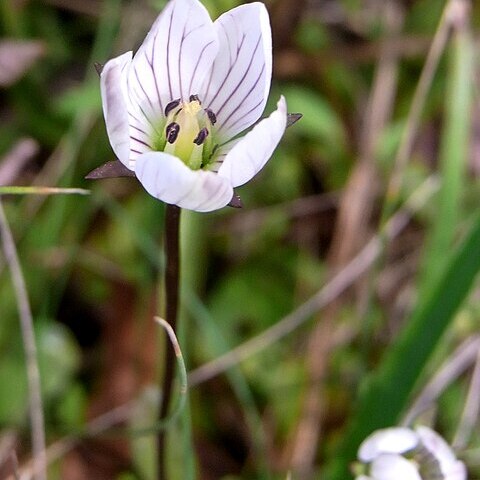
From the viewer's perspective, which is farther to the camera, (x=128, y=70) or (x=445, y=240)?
(x=445, y=240)

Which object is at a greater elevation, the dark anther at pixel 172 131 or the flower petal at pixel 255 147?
the dark anther at pixel 172 131

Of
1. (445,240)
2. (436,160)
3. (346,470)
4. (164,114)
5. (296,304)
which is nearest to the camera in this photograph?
(164,114)

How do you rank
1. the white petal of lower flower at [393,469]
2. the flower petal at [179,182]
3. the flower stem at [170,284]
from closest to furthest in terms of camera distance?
the flower petal at [179,182] < the flower stem at [170,284] < the white petal of lower flower at [393,469]

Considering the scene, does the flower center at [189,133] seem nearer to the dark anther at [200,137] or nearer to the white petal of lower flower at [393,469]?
the dark anther at [200,137]

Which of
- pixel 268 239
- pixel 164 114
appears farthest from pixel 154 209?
pixel 164 114

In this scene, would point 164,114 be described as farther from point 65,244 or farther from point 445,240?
point 65,244

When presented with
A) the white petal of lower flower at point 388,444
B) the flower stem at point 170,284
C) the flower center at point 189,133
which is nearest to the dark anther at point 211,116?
the flower center at point 189,133

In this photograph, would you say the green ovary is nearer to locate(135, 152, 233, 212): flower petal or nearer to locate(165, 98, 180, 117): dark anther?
locate(165, 98, 180, 117): dark anther

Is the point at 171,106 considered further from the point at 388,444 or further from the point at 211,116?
the point at 388,444

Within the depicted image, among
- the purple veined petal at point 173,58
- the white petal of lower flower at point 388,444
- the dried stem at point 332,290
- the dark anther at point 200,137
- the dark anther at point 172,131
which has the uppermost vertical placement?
the purple veined petal at point 173,58
